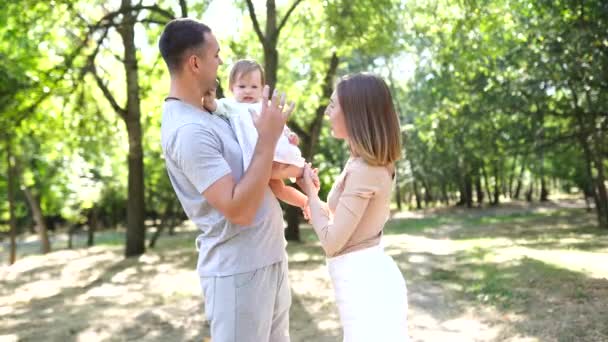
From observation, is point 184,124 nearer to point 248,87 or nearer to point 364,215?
point 364,215

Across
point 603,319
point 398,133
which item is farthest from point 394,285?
point 603,319

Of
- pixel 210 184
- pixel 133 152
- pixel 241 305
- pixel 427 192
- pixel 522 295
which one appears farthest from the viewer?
pixel 427 192

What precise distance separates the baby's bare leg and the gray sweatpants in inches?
15.0

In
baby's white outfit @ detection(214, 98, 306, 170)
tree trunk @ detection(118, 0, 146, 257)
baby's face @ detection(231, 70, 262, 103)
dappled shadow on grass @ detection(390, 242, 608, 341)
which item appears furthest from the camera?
tree trunk @ detection(118, 0, 146, 257)

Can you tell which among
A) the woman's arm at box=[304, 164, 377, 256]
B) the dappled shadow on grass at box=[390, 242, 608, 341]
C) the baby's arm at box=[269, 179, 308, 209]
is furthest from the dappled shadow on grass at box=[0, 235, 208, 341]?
the woman's arm at box=[304, 164, 377, 256]

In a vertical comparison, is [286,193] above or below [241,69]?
below

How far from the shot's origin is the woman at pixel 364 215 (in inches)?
93.2

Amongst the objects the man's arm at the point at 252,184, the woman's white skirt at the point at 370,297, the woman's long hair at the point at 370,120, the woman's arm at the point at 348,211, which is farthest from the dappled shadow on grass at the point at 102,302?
the man's arm at the point at 252,184

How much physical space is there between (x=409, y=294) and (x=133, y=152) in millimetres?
8066

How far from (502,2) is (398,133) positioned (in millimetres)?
10843

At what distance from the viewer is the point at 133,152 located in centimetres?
1316

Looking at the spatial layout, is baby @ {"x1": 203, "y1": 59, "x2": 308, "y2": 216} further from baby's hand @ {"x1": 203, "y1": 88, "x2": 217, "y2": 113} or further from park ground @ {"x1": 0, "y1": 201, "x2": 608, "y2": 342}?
park ground @ {"x1": 0, "y1": 201, "x2": 608, "y2": 342}

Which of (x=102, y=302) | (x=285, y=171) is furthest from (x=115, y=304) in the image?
(x=285, y=171)

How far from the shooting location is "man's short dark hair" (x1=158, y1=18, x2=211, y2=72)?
213cm
